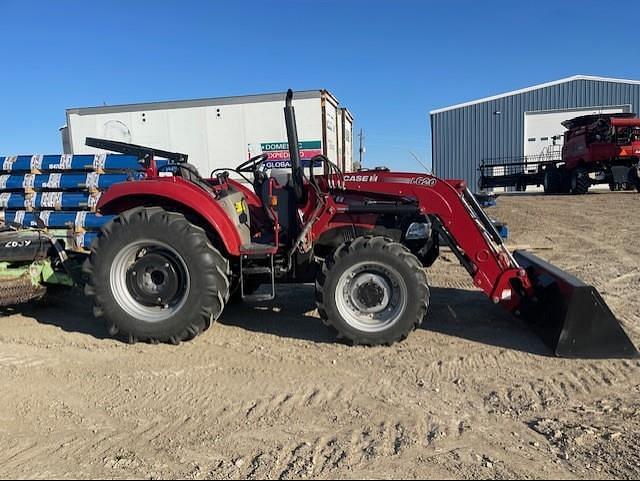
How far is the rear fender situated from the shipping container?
5760mm

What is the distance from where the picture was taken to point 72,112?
11844 millimetres

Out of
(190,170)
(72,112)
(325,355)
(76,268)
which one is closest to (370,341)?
(325,355)

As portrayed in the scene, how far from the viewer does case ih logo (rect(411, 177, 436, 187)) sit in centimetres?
468

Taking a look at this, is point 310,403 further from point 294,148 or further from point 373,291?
point 294,148

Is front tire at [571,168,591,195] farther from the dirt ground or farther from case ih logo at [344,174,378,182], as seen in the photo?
case ih logo at [344,174,378,182]

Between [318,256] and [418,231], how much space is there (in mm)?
987

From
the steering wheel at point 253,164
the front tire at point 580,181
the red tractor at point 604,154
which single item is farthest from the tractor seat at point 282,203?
the front tire at point 580,181

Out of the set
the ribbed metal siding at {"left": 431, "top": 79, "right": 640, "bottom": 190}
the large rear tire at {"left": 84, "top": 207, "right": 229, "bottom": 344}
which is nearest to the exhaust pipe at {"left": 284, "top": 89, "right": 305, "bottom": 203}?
the large rear tire at {"left": 84, "top": 207, "right": 229, "bottom": 344}

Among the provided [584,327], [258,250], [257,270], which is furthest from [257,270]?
[584,327]

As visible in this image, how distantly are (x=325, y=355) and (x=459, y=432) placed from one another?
1497mm

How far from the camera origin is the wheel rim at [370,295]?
4391mm

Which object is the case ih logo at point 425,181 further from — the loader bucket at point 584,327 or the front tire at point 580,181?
the front tire at point 580,181

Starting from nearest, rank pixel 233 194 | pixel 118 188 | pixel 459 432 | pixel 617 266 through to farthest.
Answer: pixel 459 432, pixel 118 188, pixel 233 194, pixel 617 266

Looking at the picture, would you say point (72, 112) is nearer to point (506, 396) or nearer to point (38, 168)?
point (38, 168)
